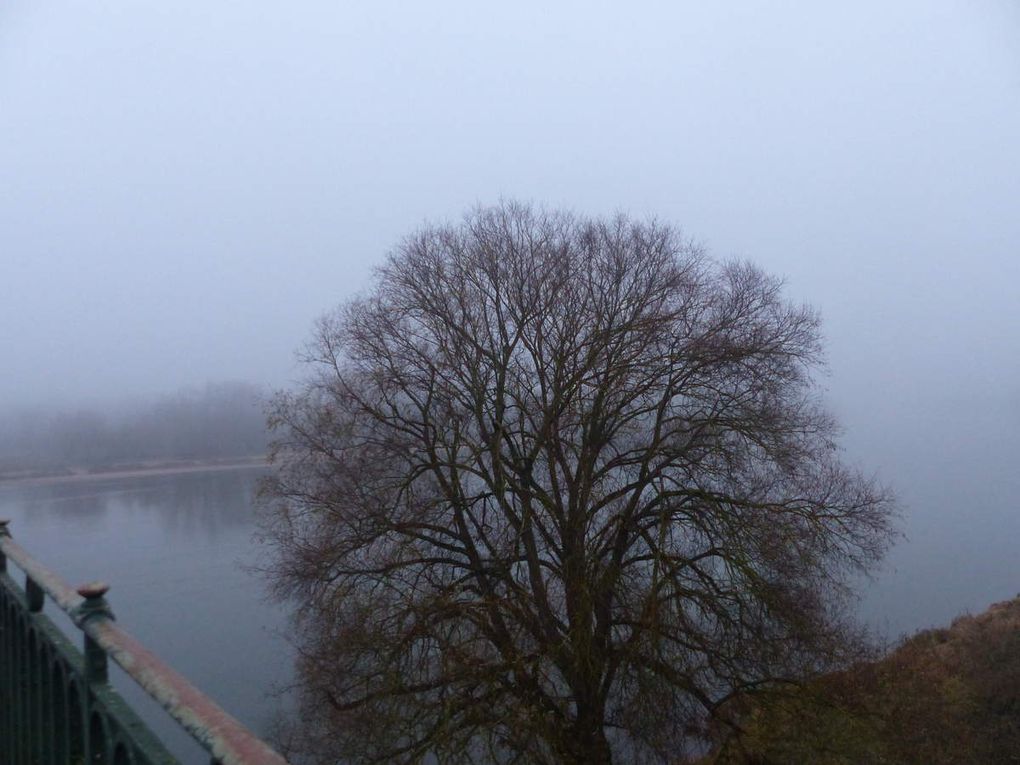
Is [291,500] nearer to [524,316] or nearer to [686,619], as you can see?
[524,316]

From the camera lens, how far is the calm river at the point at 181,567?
1753 centimetres

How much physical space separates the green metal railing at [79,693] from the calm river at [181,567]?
518cm

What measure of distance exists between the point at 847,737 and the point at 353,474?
347 inches

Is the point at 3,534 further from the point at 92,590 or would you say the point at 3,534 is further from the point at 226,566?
the point at 226,566

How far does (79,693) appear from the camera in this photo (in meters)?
2.39

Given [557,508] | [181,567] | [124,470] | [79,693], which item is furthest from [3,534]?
[124,470]

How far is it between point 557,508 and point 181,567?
1776 cm

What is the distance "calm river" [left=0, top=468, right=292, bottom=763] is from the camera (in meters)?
17.5

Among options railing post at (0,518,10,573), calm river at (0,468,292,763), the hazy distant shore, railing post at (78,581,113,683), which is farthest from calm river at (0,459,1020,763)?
railing post at (78,581,113,683)

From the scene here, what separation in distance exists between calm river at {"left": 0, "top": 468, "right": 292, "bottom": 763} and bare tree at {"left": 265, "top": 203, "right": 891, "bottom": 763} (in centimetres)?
320

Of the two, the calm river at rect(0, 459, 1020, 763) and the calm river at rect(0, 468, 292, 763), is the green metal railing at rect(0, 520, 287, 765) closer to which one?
the calm river at rect(0, 468, 292, 763)

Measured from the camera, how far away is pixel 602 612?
41.3 ft

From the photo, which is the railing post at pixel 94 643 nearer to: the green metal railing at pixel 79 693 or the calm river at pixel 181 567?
the green metal railing at pixel 79 693

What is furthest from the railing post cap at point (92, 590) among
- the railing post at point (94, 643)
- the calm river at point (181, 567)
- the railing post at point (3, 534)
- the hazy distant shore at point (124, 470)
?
the hazy distant shore at point (124, 470)
